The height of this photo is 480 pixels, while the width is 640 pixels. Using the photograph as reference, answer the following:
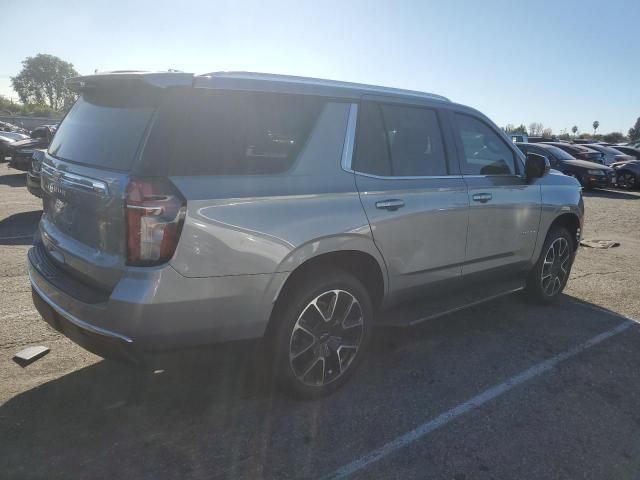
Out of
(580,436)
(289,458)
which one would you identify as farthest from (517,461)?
(289,458)

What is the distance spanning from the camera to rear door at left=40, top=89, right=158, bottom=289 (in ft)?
8.34

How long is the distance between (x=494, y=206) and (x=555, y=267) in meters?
1.50

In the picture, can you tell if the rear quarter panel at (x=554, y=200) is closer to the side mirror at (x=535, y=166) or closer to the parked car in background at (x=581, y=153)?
the side mirror at (x=535, y=166)

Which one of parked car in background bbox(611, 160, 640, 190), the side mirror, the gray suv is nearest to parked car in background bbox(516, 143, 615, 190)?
parked car in background bbox(611, 160, 640, 190)

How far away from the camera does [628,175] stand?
63.3 feet

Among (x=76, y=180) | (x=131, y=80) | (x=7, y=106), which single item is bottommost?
(x=76, y=180)

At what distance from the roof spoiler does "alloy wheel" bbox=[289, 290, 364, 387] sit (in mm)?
1440

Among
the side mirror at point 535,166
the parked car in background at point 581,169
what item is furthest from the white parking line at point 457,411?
the parked car in background at point 581,169

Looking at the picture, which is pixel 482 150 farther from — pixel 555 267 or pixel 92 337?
pixel 92 337

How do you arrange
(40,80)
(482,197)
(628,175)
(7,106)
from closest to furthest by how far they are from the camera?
(482,197) → (628,175) → (7,106) → (40,80)

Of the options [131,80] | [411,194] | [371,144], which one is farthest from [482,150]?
[131,80]

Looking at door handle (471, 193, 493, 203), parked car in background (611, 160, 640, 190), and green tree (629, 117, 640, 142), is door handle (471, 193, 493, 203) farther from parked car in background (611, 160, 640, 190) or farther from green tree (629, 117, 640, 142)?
green tree (629, 117, 640, 142)

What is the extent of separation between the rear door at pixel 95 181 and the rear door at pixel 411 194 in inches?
53.6

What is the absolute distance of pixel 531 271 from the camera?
4961 millimetres
